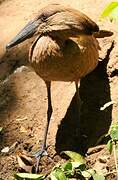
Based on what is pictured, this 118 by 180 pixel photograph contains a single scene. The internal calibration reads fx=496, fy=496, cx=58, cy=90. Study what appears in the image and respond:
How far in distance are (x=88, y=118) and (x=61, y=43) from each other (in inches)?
26.1

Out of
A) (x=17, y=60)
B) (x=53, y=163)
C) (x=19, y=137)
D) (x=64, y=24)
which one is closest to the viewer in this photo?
(x=64, y=24)

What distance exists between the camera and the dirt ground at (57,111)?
347cm

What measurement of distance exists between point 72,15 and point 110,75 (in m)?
0.79

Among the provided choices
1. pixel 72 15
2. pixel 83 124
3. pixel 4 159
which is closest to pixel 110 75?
pixel 83 124

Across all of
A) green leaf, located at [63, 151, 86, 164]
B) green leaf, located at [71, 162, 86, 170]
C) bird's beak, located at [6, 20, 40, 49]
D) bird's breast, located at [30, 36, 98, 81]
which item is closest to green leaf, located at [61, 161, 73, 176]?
green leaf, located at [71, 162, 86, 170]

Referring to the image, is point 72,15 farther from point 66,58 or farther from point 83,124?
point 83,124

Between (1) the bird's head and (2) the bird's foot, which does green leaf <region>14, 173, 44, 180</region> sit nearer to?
(2) the bird's foot

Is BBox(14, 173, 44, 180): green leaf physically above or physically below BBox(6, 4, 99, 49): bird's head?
below

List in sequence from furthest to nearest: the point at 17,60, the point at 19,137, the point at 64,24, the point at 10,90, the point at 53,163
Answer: the point at 17,60 → the point at 10,90 → the point at 19,137 → the point at 53,163 → the point at 64,24

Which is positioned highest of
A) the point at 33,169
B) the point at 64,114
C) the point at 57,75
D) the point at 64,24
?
the point at 64,24

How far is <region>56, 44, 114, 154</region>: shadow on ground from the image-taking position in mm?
3494

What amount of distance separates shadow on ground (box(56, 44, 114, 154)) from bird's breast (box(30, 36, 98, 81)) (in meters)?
0.38

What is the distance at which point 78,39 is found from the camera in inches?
136

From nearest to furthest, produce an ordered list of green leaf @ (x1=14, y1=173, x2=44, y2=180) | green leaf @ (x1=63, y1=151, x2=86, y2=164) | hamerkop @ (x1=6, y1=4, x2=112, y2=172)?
green leaf @ (x1=14, y1=173, x2=44, y2=180)
green leaf @ (x1=63, y1=151, x2=86, y2=164)
hamerkop @ (x1=6, y1=4, x2=112, y2=172)
